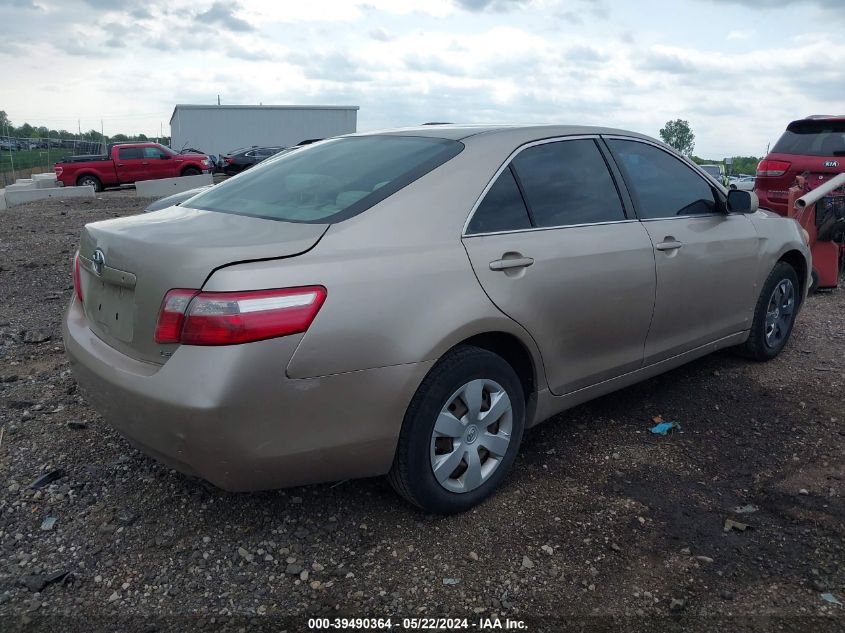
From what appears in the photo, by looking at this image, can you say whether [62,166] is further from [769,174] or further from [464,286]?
[464,286]

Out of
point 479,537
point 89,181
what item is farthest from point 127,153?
point 479,537

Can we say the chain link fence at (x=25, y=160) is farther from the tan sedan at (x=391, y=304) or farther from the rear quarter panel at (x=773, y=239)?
the tan sedan at (x=391, y=304)

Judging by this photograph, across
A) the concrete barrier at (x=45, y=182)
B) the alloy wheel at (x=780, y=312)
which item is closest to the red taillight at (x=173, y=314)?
the alloy wheel at (x=780, y=312)

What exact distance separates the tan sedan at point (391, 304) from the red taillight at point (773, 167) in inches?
217

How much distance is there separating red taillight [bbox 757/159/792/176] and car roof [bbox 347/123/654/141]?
231 inches

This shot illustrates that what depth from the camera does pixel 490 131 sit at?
3.38 meters

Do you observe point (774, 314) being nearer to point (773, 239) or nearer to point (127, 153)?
point (773, 239)

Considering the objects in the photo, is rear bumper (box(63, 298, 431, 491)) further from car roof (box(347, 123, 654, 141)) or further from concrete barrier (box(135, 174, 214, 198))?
concrete barrier (box(135, 174, 214, 198))

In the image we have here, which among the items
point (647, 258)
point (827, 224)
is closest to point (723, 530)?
point (647, 258)

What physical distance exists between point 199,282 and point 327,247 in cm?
45

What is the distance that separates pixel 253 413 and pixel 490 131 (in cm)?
175

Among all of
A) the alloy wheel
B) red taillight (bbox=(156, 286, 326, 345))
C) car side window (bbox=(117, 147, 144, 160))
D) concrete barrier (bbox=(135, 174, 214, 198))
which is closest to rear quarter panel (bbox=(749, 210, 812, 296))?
the alloy wheel

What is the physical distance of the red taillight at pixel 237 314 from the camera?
2.37 metres

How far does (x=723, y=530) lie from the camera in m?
2.99
